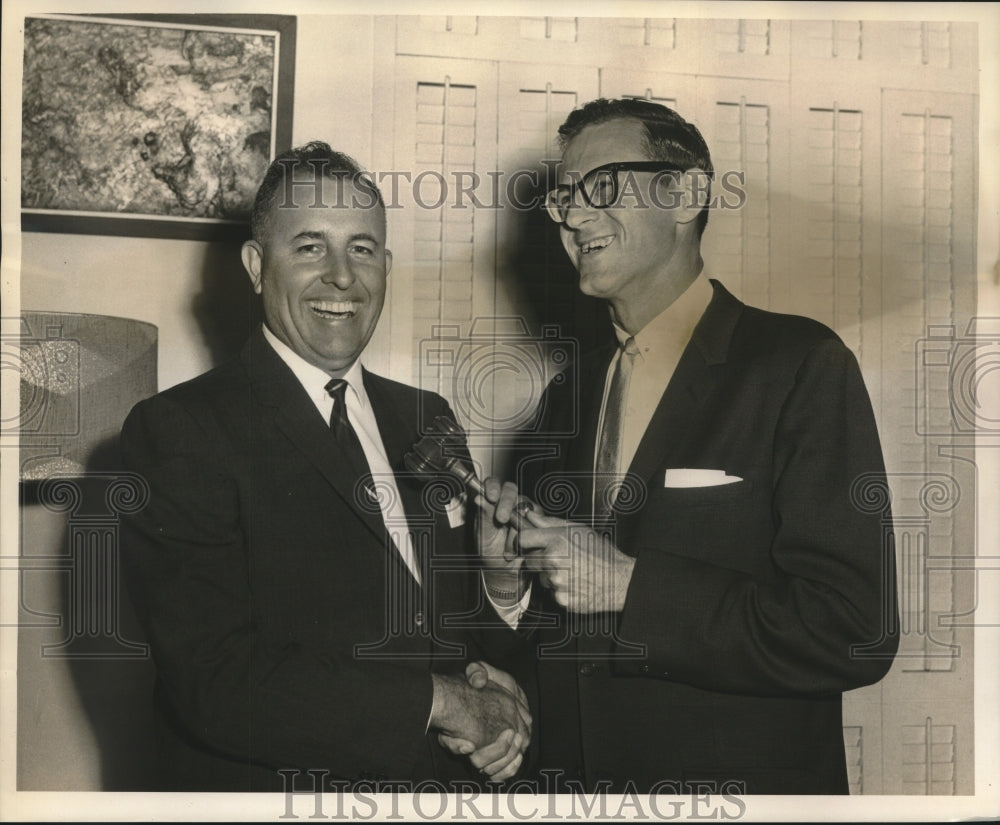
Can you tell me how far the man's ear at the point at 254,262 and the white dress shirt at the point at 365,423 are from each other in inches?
3.8

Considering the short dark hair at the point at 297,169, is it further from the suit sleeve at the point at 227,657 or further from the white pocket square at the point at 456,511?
the white pocket square at the point at 456,511

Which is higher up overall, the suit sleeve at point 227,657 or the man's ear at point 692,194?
the man's ear at point 692,194

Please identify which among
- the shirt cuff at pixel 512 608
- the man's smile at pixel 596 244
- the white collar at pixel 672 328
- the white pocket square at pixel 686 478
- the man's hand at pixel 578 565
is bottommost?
the shirt cuff at pixel 512 608

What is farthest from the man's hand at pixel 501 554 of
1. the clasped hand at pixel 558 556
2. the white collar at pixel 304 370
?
the white collar at pixel 304 370

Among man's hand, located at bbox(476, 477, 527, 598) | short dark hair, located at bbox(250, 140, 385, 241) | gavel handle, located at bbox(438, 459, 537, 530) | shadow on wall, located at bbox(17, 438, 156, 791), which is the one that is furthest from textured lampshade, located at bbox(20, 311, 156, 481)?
man's hand, located at bbox(476, 477, 527, 598)

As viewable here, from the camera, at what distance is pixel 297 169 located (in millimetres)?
2168

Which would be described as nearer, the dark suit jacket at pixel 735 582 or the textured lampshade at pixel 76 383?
the dark suit jacket at pixel 735 582

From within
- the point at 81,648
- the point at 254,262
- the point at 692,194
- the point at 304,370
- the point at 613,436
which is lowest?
the point at 81,648

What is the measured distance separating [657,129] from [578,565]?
36.2 inches

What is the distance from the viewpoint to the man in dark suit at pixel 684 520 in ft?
6.83

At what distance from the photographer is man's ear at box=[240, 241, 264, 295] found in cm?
216

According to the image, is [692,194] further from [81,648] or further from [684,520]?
[81,648]

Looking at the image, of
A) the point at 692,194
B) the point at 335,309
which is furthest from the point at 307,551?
the point at 692,194

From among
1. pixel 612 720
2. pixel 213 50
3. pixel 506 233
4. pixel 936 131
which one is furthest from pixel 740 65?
pixel 612 720
